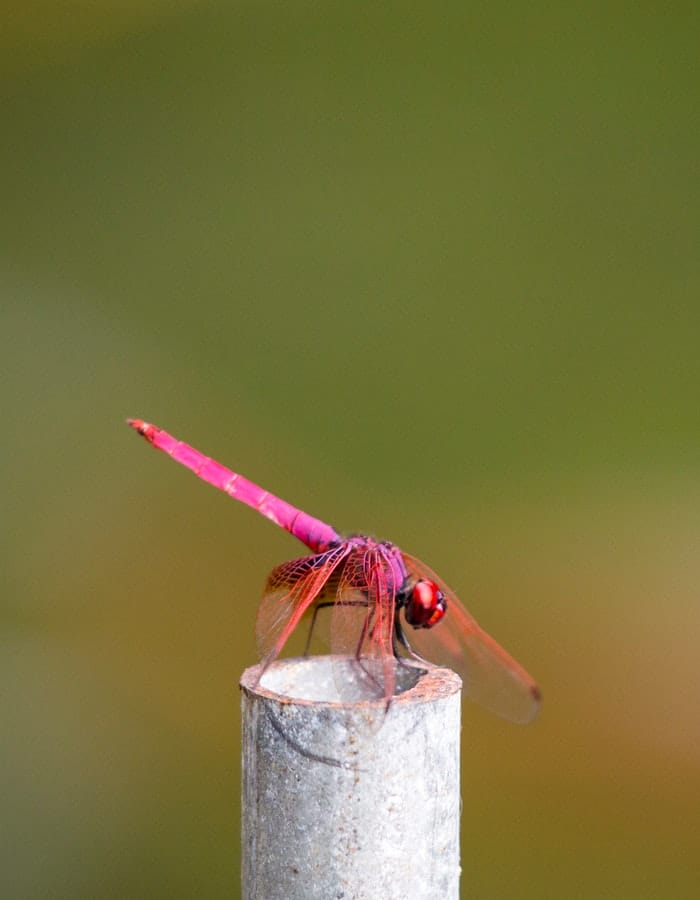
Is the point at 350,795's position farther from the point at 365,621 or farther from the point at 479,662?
the point at 479,662

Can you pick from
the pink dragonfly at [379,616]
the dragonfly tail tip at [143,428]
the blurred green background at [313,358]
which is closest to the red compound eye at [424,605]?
the pink dragonfly at [379,616]

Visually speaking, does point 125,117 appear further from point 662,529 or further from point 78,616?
point 662,529

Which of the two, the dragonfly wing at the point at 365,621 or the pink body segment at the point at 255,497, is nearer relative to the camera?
the dragonfly wing at the point at 365,621

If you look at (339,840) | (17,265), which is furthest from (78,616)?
(339,840)

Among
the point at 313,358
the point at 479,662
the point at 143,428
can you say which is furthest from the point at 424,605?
the point at 313,358

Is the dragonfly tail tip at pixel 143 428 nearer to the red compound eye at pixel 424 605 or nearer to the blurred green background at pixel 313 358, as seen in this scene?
the red compound eye at pixel 424 605
